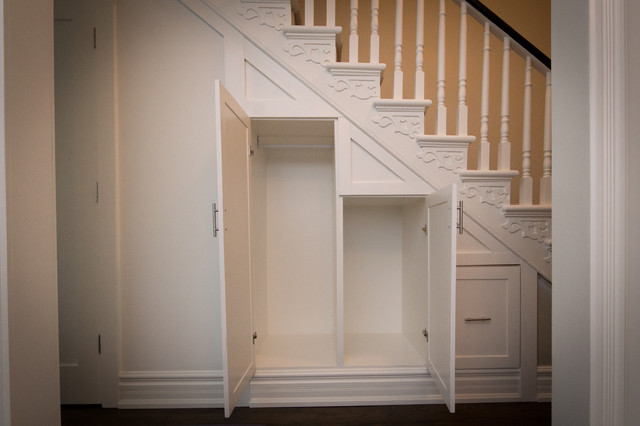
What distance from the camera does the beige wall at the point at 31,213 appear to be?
3.67 feet

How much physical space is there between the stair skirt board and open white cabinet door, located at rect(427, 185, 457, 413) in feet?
0.76

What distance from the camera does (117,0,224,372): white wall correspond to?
1.99 meters

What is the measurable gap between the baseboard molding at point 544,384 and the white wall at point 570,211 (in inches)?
41.6

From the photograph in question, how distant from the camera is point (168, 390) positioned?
201 cm

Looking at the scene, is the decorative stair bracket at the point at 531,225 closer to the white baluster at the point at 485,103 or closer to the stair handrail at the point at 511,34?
the white baluster at the point at 485,103

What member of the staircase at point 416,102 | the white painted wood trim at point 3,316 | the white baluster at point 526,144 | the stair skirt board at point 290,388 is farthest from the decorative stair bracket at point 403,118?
the white painted wood trim at point 3,316

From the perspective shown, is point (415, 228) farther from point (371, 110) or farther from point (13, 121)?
point (13, 121)

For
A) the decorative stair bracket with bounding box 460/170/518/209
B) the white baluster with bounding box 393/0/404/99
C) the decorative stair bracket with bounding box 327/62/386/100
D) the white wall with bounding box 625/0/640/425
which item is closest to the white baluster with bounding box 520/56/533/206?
the decorative stair bracket with bounding box 460/170/518/209

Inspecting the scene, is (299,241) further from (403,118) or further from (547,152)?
(547,152)

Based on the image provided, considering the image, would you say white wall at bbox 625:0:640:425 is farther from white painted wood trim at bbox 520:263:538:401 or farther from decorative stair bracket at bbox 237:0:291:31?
decorative stair bracket at bbox 237:0:291:31

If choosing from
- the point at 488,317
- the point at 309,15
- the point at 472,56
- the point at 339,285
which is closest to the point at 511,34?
the point at 309,15

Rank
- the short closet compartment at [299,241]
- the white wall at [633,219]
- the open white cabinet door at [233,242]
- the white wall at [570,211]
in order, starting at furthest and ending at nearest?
the short closet compartment at [299,241] < the open white cabinet door at [233,242] < the white wall at [570,211] < the white wall at [633,219]

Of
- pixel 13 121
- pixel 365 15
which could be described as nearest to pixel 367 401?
pixel 13 121

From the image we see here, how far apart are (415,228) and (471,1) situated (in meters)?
1.40
